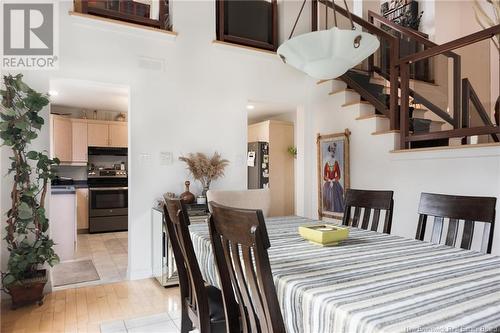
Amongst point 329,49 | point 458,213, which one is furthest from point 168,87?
point 458,213

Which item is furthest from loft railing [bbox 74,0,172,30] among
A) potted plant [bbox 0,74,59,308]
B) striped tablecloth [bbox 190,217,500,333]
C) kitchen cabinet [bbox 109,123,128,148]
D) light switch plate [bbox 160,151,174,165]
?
kitchen cabinet [bbox 109,123,128,148]

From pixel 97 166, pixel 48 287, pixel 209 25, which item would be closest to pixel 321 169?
pixel 209 25

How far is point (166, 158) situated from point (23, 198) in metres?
1.37

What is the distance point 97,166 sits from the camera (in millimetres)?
6418

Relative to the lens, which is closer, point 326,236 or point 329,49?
point 326,236

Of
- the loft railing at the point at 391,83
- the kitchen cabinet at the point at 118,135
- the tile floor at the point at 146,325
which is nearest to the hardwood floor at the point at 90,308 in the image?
the tile floor at the point at 146,325

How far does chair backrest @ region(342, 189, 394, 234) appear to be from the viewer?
2268mm

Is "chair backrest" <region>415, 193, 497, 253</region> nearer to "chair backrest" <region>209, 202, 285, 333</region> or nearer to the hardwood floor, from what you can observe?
"chair backrest" <region>209, 202, 285, 333</region>

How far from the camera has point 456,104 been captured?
3182 millimetres

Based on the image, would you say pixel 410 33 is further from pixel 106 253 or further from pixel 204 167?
pixel 106 253

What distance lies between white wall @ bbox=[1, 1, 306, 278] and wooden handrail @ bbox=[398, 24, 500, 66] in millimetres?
1685

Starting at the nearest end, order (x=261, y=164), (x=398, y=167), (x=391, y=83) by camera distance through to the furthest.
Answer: (x=398, y=167), (x=391, y=83), (x=261, y=164)

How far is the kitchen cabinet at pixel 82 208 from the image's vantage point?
606cm

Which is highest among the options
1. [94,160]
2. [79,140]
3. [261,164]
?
[79,140]
